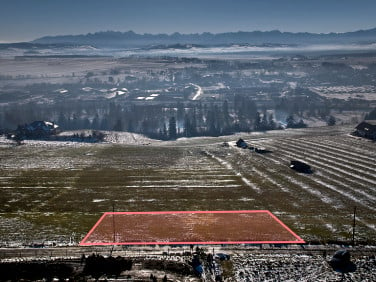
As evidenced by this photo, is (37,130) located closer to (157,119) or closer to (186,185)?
(157,119)

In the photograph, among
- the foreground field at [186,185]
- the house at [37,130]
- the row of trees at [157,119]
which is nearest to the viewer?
the foreground field at [186,185]

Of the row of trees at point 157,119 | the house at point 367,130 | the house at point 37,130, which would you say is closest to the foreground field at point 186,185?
the house at point 367,130

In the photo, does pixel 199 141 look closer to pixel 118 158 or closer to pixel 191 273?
pixel 118 158

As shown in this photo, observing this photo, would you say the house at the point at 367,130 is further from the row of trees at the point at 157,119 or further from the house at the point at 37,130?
the house at the point at 37,130

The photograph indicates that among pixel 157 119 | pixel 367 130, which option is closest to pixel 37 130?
pixel 157 119

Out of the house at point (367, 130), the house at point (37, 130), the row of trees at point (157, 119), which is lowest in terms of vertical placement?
the row of trees at point (157, 119)

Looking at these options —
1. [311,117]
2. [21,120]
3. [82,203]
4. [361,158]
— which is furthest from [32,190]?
[311,117]

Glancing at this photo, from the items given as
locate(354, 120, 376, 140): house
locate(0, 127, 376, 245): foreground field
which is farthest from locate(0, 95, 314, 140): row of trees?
locate(0, 127, 376, 245): foreground field

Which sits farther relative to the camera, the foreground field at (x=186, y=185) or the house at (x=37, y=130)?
the house at (x=37, y=130)
